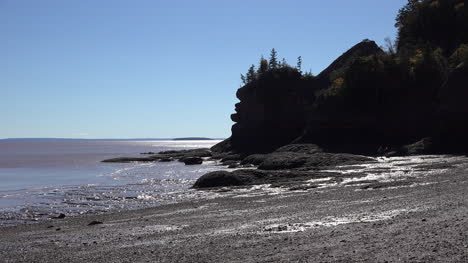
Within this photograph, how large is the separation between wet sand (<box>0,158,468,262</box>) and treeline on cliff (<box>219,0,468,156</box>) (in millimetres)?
25047

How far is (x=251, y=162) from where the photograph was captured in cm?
4722

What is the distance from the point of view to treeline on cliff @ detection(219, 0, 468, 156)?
45.1 metres

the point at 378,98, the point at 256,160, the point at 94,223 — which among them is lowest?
the point at 94,223

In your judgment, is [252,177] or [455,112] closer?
[252,177]

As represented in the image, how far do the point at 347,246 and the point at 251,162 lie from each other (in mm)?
37168

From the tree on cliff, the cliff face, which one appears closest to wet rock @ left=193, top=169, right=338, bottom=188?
the cliff face

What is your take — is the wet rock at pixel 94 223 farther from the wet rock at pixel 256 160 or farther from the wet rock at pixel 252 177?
the wet rock at pixel 256 160

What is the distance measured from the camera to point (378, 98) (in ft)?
194

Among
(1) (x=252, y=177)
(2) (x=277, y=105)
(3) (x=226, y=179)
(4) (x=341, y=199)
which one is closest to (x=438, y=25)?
(2) (x=277, y=105)

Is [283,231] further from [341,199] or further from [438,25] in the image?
[438,25]

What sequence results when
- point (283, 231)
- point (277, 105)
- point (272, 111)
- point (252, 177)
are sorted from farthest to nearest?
point (277, 105) < point (272, 111) < point (252, 177) < point (283, 231)

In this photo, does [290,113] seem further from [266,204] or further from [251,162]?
[266,204]

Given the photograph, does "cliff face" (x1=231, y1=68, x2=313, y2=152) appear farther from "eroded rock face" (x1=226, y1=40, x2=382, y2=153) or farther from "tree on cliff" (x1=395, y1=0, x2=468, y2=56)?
"tree on cliff" (x1=395, y1=0, x2=468, y2=56)

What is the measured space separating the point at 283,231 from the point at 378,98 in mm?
49509
